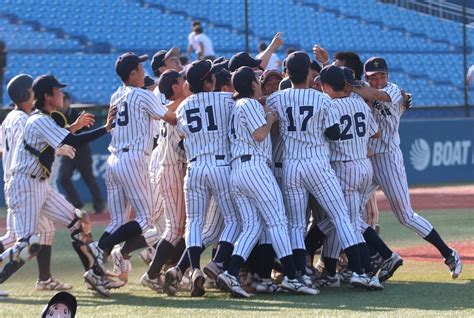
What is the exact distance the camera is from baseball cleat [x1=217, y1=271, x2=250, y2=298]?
770 cm

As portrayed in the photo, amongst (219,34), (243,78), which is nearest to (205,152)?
(243,78)

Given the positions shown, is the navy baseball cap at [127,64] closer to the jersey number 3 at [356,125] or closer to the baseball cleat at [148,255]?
the baseball cleat at [148,255]

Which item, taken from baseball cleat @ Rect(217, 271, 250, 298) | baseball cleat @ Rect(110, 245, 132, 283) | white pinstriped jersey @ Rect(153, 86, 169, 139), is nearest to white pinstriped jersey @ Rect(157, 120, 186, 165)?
white pinstriped jersey @ Rect(153, 86, 169, 139)

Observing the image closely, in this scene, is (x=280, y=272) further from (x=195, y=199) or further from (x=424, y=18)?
(x=424, y=18)

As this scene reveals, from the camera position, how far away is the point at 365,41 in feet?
83.4

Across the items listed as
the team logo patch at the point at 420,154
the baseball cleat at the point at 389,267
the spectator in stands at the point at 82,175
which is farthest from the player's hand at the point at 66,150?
the team logo patch at the point at 420,154

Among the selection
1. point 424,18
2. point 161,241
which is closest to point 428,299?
point 161,241

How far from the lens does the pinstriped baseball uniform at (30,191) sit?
807 centimetres

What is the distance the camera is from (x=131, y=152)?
8.60m

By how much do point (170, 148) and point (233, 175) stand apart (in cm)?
91

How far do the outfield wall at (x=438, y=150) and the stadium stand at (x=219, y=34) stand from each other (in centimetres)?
317

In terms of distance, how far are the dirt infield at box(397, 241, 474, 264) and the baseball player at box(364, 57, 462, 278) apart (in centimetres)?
122

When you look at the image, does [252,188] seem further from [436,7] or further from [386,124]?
[436,7]

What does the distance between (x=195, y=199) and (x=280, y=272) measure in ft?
3.50
